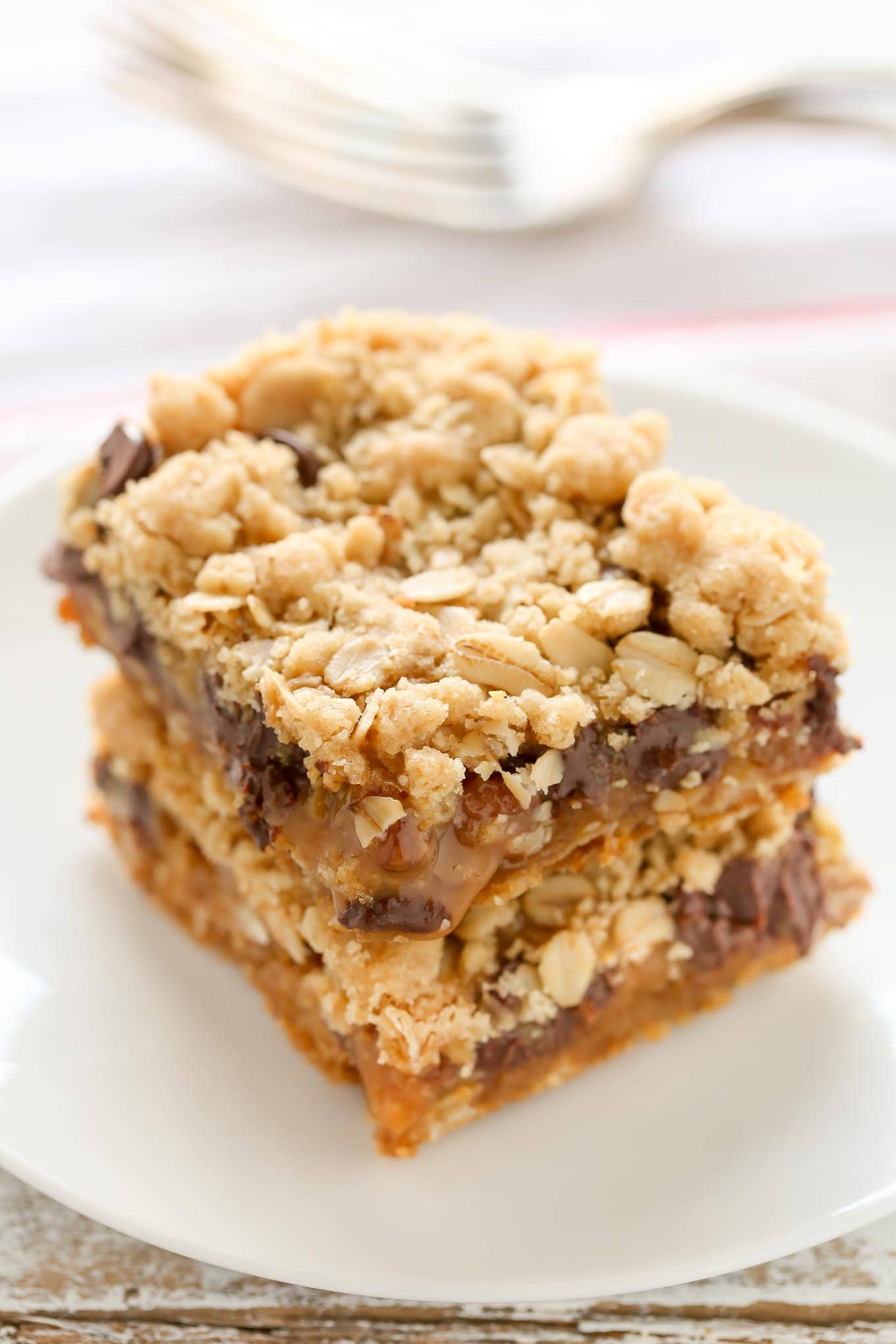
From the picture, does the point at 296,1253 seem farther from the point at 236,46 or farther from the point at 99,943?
the point at 236,46

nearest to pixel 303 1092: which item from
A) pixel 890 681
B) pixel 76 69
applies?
pixel 890 681

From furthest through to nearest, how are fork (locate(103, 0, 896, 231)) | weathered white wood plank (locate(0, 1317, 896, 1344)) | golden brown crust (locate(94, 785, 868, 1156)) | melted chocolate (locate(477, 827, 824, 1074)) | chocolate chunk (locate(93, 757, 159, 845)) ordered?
fork (locate(103, 0, 896, 231)), chocolate chunk (locate(93, 757, 159, 845)), melted chocolate (locate(477, 827, 824, 1074)), golden brown crust (locate(94, 785, 868, 1156)), weathered white wood plank (locate(0, 1317, 896, 1344))

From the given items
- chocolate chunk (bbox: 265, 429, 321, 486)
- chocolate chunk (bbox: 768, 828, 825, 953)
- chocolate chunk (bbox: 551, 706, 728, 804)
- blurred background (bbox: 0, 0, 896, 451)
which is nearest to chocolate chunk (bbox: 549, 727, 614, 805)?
chocolate chunk (bbox: 551, 706, 728, 804)

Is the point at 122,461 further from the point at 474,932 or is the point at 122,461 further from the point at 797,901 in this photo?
the point at 797,901

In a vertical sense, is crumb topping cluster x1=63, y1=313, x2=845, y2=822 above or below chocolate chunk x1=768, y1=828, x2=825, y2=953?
above

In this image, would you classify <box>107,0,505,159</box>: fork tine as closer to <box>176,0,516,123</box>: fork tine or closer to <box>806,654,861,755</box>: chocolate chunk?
<box>176,0,516,123</box>: fork tine

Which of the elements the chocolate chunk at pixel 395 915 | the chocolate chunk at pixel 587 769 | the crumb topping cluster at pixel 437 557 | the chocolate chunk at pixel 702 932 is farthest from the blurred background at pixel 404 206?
the chocolate chunk at pixel 395 915

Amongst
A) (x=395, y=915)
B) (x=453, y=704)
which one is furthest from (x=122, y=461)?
(x=395, y=915)
